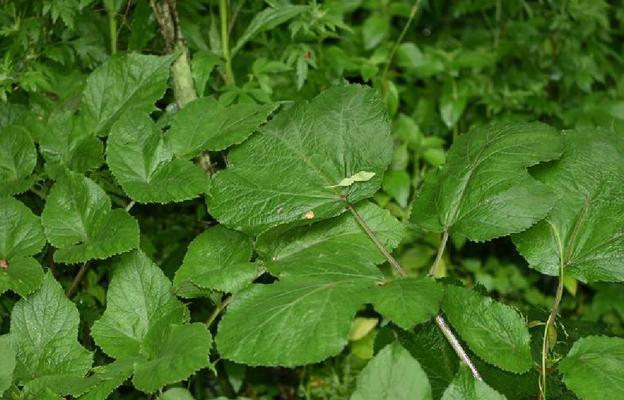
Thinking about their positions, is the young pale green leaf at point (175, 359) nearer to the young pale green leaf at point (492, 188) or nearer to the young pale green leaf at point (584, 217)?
the young pale green leaf at point (492, 188)

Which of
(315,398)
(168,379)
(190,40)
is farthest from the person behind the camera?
(315,398)

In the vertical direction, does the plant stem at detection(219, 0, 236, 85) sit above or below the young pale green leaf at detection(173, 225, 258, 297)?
above

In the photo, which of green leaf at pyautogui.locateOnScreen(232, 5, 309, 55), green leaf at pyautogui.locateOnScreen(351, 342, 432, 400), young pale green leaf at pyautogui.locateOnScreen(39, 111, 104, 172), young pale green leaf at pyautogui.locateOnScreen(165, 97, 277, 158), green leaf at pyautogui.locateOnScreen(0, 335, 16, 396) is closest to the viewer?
green leaf at pyautogui.locateOnScreen(351, 342, 432, 400)

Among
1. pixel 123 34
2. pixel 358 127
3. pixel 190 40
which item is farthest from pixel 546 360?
pixel 123 34

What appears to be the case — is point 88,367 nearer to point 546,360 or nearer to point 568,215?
point 546,360

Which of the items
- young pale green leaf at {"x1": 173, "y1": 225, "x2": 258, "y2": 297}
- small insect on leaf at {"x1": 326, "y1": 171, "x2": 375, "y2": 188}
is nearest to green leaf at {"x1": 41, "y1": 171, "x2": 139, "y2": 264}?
young pale green leaf at {"x1": 173, "y1": 225, "x2": 258, "y2": 297}

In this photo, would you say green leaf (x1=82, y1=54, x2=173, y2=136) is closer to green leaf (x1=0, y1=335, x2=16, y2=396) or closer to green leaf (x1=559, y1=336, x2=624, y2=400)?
green leaf (x1=0, y1=335, x2=16, y2=396)

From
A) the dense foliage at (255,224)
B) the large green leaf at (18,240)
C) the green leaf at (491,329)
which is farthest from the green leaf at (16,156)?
the green leaf at (491,329)
